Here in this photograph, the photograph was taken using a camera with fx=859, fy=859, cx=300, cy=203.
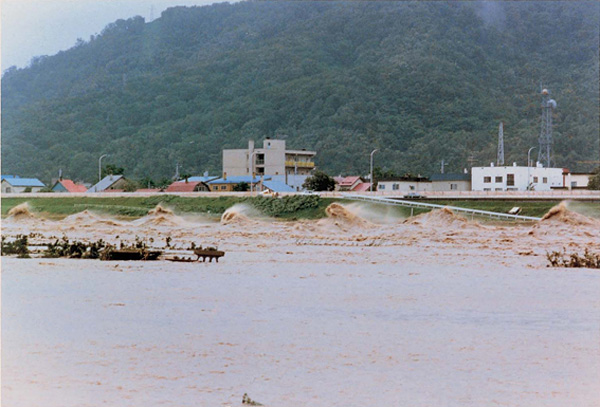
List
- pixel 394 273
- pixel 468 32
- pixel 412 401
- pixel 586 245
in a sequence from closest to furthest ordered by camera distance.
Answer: pixel 412 401 < pixel 394 273 < pixel 586 245 < pixel 468 32

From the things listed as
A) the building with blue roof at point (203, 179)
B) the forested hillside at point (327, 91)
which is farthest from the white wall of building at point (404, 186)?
the building with blue roof at point (203, 179)

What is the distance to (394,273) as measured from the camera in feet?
57.6

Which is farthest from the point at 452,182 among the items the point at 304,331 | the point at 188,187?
the point at 304,331

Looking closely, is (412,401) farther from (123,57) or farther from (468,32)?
(468,32)

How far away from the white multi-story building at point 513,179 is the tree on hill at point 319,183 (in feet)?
19.8

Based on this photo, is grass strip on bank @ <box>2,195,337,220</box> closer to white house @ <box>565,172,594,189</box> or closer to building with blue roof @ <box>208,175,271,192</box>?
building with blue roof @ <box>208,175,271,192</box>

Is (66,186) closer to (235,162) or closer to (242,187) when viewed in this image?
(242,187)

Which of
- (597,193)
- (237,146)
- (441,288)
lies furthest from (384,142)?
(441,288)

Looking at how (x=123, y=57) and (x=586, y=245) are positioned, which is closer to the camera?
(x=586, y=245)

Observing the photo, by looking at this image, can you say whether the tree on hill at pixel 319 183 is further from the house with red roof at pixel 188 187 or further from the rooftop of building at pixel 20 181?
the rooftop of building at pixel 20 181

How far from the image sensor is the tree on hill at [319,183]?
115 ft

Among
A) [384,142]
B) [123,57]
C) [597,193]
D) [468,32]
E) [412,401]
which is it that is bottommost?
[412,401]

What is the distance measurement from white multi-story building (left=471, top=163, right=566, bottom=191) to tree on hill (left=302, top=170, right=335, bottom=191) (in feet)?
19.8

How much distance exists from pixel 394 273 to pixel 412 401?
9826 mm
